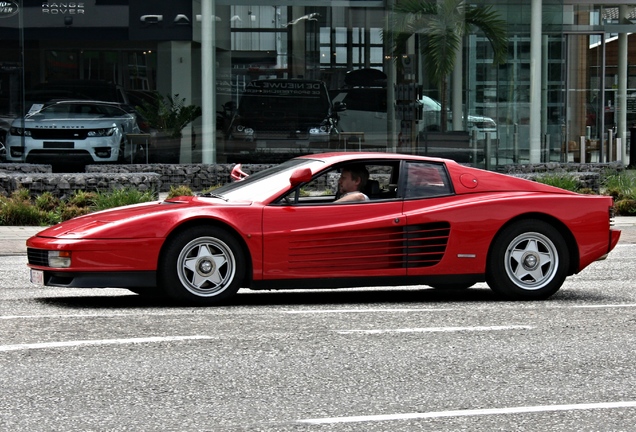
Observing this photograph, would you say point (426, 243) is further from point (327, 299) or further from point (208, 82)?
point (208, 82)

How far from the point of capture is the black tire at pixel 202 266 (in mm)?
9180

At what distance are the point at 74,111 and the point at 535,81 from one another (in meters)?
10.1

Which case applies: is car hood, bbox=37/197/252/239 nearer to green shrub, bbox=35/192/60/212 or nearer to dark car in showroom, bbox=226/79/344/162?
green shrub, bbox=35/192/60/212

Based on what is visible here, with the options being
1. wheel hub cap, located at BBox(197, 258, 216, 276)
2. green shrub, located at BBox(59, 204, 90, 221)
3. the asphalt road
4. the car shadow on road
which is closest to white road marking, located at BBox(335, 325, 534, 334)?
the asphalt road

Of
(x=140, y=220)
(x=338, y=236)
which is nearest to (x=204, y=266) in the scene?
(x=140, y=220)

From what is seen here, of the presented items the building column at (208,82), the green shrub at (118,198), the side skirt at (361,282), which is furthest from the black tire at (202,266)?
the building column at (208,82)

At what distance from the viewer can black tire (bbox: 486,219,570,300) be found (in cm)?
987

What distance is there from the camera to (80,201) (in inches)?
718

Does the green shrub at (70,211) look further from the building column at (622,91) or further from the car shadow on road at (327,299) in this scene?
the building column at (622,91)

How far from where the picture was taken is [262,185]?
32.3 ft

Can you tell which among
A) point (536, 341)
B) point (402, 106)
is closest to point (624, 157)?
point (402, 106)

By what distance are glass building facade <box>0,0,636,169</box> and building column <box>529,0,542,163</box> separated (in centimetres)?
2

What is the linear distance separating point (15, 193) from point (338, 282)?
10.3 meters

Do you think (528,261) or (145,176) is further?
(145,176)
